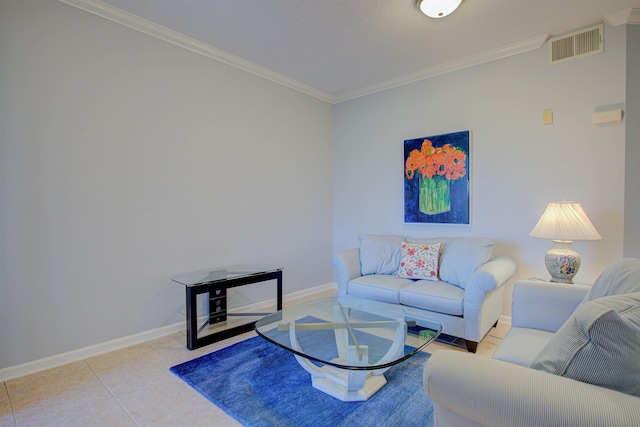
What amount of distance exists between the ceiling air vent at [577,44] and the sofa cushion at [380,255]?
2.18m

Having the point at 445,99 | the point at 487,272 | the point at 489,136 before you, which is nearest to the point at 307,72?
the point at 445,99

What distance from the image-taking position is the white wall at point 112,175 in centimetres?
211

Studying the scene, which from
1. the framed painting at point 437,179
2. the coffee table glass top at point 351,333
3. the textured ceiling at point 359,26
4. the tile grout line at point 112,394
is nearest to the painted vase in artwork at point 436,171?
the framed painting at point 437,179

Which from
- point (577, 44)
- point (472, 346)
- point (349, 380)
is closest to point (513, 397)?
point (349, 380)

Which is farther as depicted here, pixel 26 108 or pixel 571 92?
pixel 571 92

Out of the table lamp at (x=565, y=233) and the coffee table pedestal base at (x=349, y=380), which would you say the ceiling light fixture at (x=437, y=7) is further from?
the coffee table pedestal base at (x=349, y=380)

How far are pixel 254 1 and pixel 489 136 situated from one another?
8.09 ft

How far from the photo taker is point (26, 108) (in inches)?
83.6

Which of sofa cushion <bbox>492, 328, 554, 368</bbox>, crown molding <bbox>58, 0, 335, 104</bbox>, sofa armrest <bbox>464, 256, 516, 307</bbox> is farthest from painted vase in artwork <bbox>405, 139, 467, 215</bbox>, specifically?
sofa cushion <bbox>492, 328, 554, 368</bbox>

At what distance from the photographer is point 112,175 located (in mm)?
2492

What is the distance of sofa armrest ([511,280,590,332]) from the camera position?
5.83ft

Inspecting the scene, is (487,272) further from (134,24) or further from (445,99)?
(134,24)

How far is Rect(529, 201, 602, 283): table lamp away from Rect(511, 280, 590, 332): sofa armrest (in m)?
0.64

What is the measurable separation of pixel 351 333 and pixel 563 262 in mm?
1741
